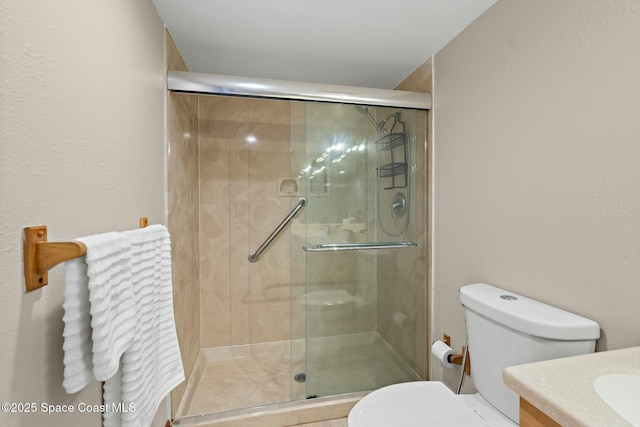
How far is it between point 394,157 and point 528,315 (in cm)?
109

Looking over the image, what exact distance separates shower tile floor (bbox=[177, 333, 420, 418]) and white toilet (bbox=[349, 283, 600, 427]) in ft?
1.99

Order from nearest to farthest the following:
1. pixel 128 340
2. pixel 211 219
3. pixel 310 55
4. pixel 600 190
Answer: pixel 128 340, pixel 600 190, pixel 310 55, pixel 211 219

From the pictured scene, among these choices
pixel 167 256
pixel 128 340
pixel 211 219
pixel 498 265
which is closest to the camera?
pixel 128 340

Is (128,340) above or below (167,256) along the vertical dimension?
below

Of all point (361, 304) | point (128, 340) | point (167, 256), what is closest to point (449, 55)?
point (361, 304)

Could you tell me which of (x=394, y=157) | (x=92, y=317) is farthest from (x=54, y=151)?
(x=394, y=157)

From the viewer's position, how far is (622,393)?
2.06 ft

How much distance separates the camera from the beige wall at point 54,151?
542 millimetres

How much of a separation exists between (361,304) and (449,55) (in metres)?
1.49

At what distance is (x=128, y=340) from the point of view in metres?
0.75

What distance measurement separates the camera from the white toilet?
3.00 feet

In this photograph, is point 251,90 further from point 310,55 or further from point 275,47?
point 310,55

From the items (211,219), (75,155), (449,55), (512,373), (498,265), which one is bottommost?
(512,373)

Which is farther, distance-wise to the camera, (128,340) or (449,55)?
(449,55)
